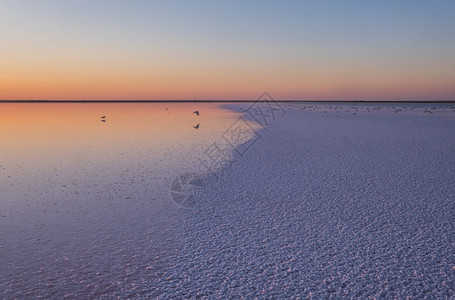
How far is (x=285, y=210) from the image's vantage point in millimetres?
5246

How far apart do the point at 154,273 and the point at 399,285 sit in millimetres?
2551

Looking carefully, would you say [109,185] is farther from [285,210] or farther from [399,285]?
[399,285]

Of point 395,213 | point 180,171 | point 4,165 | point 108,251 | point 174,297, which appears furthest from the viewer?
point 4,165

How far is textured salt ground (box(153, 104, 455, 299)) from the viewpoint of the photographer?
3182 millimetres

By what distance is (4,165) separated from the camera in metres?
8.64

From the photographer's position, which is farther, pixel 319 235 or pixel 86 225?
pixel 86 225

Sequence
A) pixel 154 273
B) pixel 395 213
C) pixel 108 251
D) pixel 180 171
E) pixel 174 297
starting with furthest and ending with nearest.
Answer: pixel 180 171
pixel 395 213
pixel 108 251
pixel 154 273
pixel 174 297

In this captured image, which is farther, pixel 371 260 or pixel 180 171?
pixel 180 171

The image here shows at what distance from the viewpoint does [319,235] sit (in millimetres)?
4270

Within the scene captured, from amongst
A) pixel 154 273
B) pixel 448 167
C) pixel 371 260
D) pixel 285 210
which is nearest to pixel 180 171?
pixel 285 210

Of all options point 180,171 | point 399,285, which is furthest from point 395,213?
point 180,171

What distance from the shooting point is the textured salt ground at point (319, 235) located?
3182mm

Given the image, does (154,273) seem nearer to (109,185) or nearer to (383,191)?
(109,185)

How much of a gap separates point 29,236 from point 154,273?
6.66 ft
